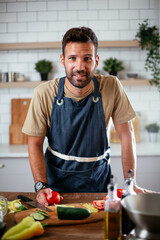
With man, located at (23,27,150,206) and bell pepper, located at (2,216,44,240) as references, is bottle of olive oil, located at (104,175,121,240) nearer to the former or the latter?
bell pepper, located at (2,216,44,240)

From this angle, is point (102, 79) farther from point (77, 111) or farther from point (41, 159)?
point (41, 159)

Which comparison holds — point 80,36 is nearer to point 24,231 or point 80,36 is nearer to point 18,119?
point 24,231

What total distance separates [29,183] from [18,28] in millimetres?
2124

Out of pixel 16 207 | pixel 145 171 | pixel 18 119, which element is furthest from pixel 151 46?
pixel 16 207

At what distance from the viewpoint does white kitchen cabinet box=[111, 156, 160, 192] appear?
3592mm

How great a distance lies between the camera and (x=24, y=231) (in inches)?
50.3

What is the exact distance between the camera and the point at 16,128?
424cm

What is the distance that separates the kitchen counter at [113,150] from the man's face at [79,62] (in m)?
1.64

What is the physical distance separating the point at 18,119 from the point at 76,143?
2.22m

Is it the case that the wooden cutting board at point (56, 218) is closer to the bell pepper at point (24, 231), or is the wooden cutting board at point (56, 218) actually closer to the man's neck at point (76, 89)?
the bell pepper at point (24, 231)

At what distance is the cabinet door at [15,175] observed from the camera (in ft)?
11.8

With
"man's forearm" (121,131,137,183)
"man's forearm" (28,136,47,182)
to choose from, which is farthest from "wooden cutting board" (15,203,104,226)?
"man's forearm" (121,131,137,183)

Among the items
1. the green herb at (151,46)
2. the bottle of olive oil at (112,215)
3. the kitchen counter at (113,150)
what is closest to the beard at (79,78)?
the bottle of olive oil at (112,215)

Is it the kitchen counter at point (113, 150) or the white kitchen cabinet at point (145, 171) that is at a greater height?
the kitchen counter at point (113, 150)
